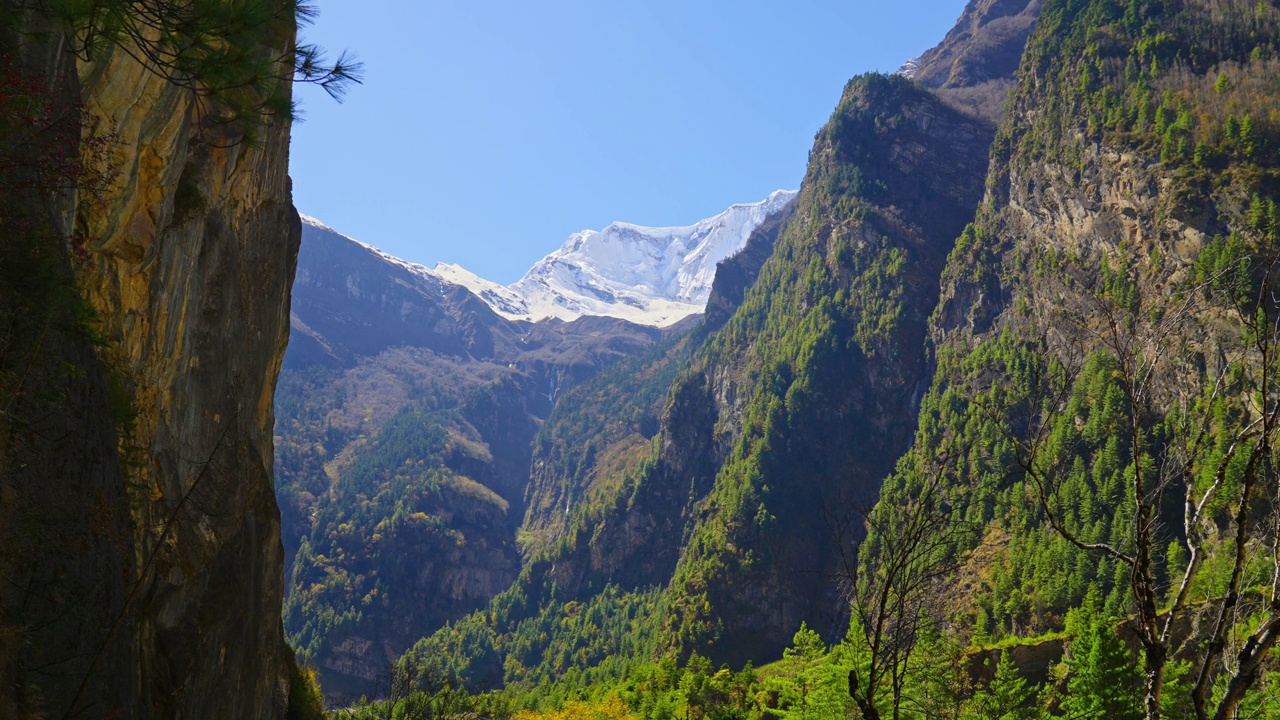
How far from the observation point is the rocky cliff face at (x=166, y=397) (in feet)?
35.7

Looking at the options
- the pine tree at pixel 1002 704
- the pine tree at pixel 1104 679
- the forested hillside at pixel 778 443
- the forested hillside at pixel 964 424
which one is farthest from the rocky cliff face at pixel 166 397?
the forested hillside at pixel 778 443

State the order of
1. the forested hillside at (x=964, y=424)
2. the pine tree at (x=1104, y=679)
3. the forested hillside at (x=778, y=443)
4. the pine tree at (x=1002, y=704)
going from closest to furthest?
the pine tree at (x=1104, y=679)
the pine tree at (x=1002, y=704)
the forested hillside at (x=964, y=424)
the forested hillside at (x=778, y=443)

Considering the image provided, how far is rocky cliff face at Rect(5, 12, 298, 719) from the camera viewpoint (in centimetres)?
1088

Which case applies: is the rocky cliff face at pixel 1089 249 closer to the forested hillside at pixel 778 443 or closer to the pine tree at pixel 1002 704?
the forested hillside at pixel 778 443

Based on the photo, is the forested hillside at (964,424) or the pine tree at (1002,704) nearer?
the pine tree at (1002,704)

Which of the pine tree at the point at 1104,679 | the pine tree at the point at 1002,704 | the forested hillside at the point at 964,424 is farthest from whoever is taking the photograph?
the forested hillside at the point at 964,424

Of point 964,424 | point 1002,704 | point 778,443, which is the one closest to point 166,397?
point 1002,704

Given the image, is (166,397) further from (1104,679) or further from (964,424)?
(964,424)

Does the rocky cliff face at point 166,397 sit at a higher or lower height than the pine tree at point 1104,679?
higher

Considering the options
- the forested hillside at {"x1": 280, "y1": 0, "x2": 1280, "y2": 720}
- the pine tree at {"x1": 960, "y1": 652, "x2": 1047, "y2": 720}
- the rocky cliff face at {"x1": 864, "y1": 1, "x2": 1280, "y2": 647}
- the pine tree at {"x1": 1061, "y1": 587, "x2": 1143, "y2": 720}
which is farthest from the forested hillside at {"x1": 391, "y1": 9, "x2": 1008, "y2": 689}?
the pine tree at {"x1": 1061, "y1": 587, "x2": 1143, "y2": 720}

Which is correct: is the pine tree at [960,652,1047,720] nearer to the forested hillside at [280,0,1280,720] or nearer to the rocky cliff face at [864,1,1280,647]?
the forested hillside at [280,0,1280,720]

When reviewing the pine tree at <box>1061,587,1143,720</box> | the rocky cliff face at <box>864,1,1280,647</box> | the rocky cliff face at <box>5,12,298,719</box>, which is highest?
the rocky cliff face at <box>864,1,1280,647</box>

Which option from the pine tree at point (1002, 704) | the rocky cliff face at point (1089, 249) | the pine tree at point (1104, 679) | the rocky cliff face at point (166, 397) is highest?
the rocky cliff face at point (1089, 249)

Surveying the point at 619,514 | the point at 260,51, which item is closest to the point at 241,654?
the point at 260,51
